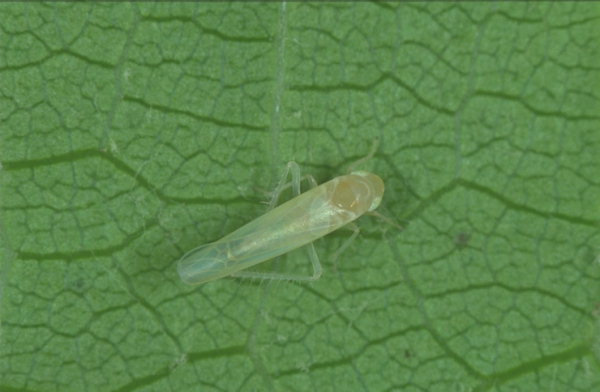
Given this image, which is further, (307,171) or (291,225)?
(307,171)

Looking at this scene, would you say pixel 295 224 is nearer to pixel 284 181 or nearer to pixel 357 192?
pixel 284 181

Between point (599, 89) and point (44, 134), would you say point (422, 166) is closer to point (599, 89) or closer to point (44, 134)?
point (599, 89)

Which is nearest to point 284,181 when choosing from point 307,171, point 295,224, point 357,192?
point 307,171

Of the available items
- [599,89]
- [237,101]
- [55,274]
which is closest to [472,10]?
[599,89]

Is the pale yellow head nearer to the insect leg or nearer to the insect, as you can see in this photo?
the insect

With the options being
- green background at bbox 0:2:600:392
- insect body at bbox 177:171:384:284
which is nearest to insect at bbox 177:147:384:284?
insect body at bbox 177:171:384:284

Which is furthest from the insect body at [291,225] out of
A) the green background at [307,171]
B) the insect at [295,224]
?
the green background at [307,171]

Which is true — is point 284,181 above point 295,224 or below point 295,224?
above

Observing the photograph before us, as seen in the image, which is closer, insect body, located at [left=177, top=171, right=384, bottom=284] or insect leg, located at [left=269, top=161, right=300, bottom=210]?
insect body, located at [left=177, top=171, right=384, bottom=284]
